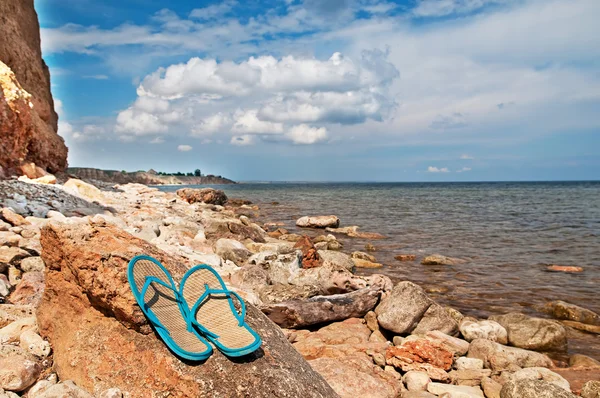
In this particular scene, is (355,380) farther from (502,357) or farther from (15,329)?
A: (15,329)

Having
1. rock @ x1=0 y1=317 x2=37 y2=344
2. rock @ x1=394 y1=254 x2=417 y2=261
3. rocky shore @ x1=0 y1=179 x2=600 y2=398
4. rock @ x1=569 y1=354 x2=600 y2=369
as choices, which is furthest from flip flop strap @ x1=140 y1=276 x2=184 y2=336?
rock @ x1=394 y1=254 x2=417 y2=261

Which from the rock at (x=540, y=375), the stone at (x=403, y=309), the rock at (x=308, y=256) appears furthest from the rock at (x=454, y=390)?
the rock at (x=308, y=256)

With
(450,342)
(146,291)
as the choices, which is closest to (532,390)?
(450,342)

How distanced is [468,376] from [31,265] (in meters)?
6.41

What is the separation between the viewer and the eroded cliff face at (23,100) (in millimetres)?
17453

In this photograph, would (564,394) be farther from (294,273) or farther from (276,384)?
(294,273)

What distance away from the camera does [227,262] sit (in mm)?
10156

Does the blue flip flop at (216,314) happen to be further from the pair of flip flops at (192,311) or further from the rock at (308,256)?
the rock at (308,256)

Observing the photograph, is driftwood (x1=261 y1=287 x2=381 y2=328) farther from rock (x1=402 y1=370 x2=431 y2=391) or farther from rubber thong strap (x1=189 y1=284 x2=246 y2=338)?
rubber thong strap (x1=189 y1=284 x2=246 y2=338)

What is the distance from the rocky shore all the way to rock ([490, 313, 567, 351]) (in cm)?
2

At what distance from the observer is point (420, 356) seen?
561 cm

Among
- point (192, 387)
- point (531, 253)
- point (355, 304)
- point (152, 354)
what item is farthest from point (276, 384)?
point (531, 253)

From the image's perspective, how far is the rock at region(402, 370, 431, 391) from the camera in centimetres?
509

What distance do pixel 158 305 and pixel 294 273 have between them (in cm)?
572
